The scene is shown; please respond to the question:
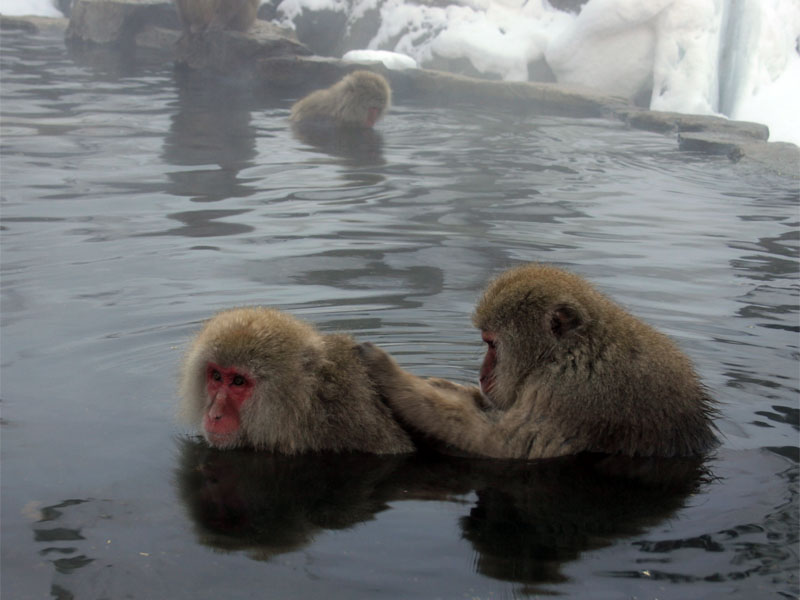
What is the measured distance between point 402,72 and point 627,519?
12.8 metres

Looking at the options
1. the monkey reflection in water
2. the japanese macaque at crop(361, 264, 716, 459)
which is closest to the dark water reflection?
the monkey reflection in water

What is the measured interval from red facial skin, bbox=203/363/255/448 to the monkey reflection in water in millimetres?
119

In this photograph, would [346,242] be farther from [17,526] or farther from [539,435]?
[17,526]

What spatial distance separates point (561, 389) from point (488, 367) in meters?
0.29

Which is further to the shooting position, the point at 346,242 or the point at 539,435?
the point at 346,242

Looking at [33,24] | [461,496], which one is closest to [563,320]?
[461,496]

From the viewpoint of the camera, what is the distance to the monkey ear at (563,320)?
3465mm

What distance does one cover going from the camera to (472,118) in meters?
13.1

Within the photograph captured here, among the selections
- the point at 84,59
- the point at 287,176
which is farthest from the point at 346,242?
the point at 84,59

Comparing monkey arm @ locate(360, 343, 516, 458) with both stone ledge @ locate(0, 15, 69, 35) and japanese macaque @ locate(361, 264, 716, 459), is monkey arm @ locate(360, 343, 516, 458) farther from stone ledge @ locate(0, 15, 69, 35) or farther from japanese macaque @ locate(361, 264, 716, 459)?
stone ledge @ locate(0, 15, 69, 35)

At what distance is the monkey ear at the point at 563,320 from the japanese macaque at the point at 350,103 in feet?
27.7

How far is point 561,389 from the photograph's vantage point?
3.45 metres

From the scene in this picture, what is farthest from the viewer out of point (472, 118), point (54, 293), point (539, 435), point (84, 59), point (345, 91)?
point (84, 59)

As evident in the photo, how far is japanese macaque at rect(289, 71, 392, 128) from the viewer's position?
11578mm
